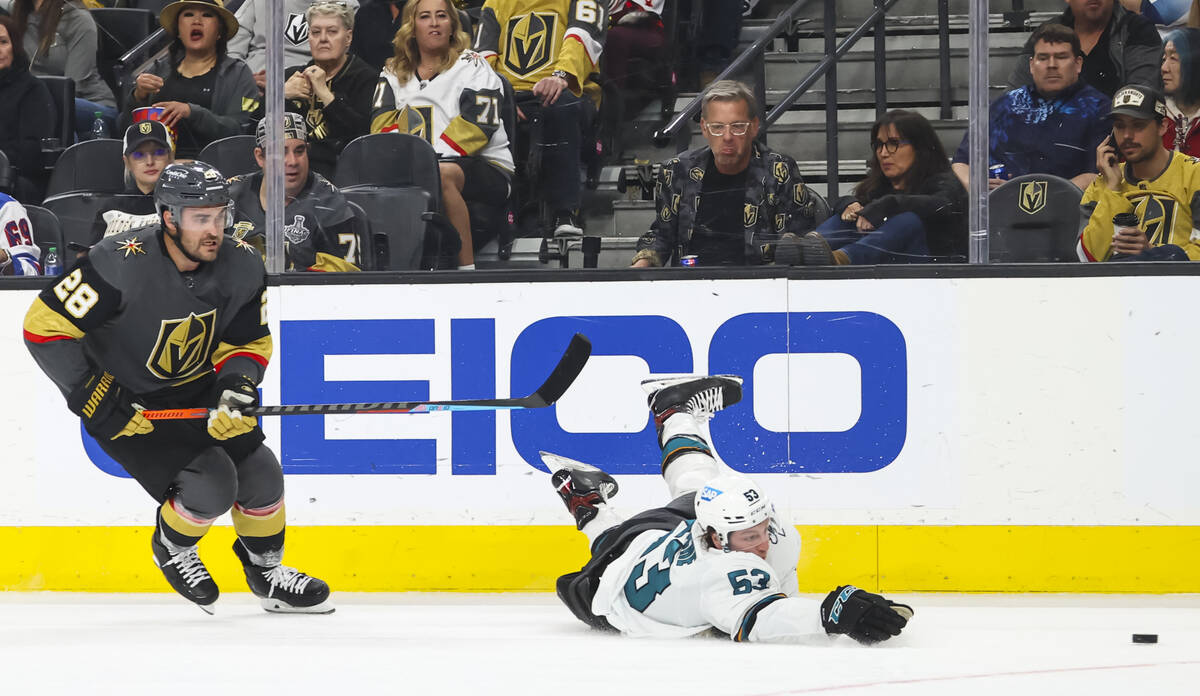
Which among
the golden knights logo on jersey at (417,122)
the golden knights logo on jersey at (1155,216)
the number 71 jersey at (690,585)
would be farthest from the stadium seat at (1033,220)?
the golden knights logo on jersey at (417,122)

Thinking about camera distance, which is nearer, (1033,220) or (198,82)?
(1033,220)

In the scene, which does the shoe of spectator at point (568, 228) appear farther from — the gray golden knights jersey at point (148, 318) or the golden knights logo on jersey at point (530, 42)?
the gray golden knights jersey at point (148, 318)

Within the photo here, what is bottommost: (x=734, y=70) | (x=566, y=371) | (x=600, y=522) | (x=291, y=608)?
(x=291, y=608)

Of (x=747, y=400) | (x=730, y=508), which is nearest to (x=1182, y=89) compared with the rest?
(x=747, y=400)

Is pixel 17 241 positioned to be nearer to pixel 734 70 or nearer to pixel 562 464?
pixel 562 464

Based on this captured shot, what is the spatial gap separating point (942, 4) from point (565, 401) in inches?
64.5

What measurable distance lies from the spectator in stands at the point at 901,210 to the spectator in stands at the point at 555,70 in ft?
2.56

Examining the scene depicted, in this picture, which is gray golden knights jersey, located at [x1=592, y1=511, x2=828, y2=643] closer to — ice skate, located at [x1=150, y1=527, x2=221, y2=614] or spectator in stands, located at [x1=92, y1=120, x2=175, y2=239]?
ice skate, located at [x1=150, y1=527, x2=221, y2=614]

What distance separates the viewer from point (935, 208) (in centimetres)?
438

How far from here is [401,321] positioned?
14.9 feet

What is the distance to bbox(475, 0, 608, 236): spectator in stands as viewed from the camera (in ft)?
14.8

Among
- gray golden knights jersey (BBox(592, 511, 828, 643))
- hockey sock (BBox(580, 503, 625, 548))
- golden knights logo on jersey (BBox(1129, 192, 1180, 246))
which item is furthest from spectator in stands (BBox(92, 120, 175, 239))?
golden knights logo on jersey (BBox(1129, 192, 1180, 246))

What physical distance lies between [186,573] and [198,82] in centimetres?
184

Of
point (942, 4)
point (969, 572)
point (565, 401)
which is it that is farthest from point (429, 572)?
point (942, 4)
